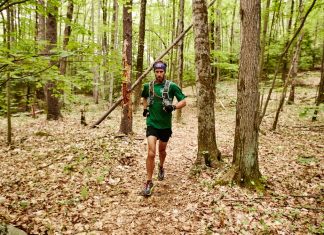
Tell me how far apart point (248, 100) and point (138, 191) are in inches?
111

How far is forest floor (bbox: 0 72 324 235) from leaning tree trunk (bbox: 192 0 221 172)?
0.43 metres

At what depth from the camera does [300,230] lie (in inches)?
A: 168

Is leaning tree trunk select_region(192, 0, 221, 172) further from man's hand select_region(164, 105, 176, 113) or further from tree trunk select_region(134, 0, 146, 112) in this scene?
tree trunk select_region(134, 0, 146, 112)

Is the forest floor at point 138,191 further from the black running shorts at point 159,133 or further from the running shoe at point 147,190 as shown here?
the black running shorts at point 159,133

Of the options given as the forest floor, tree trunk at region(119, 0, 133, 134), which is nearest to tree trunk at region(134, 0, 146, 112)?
tree trunk at region(119, 0, 133, 134)

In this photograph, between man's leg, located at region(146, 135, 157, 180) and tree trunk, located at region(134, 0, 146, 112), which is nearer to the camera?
man's leg, located at region(146, 135, 157, 180)

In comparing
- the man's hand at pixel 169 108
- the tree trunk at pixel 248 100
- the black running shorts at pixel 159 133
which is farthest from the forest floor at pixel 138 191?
the man's hand at pixel 169 108

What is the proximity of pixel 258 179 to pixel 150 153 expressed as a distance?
2217 millimetres

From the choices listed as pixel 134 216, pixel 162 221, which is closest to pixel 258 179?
pixel 162 221

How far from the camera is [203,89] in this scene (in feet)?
20.7

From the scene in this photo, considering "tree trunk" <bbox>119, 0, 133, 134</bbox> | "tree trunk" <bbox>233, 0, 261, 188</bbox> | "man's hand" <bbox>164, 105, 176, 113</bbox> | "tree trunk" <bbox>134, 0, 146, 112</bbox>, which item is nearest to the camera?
"tree trunk" <bbox>233, 0, 261, 188</bbox>

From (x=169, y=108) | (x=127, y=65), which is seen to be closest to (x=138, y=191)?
(x=169, y=108)

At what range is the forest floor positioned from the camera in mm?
4453

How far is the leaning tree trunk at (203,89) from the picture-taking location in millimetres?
6184
